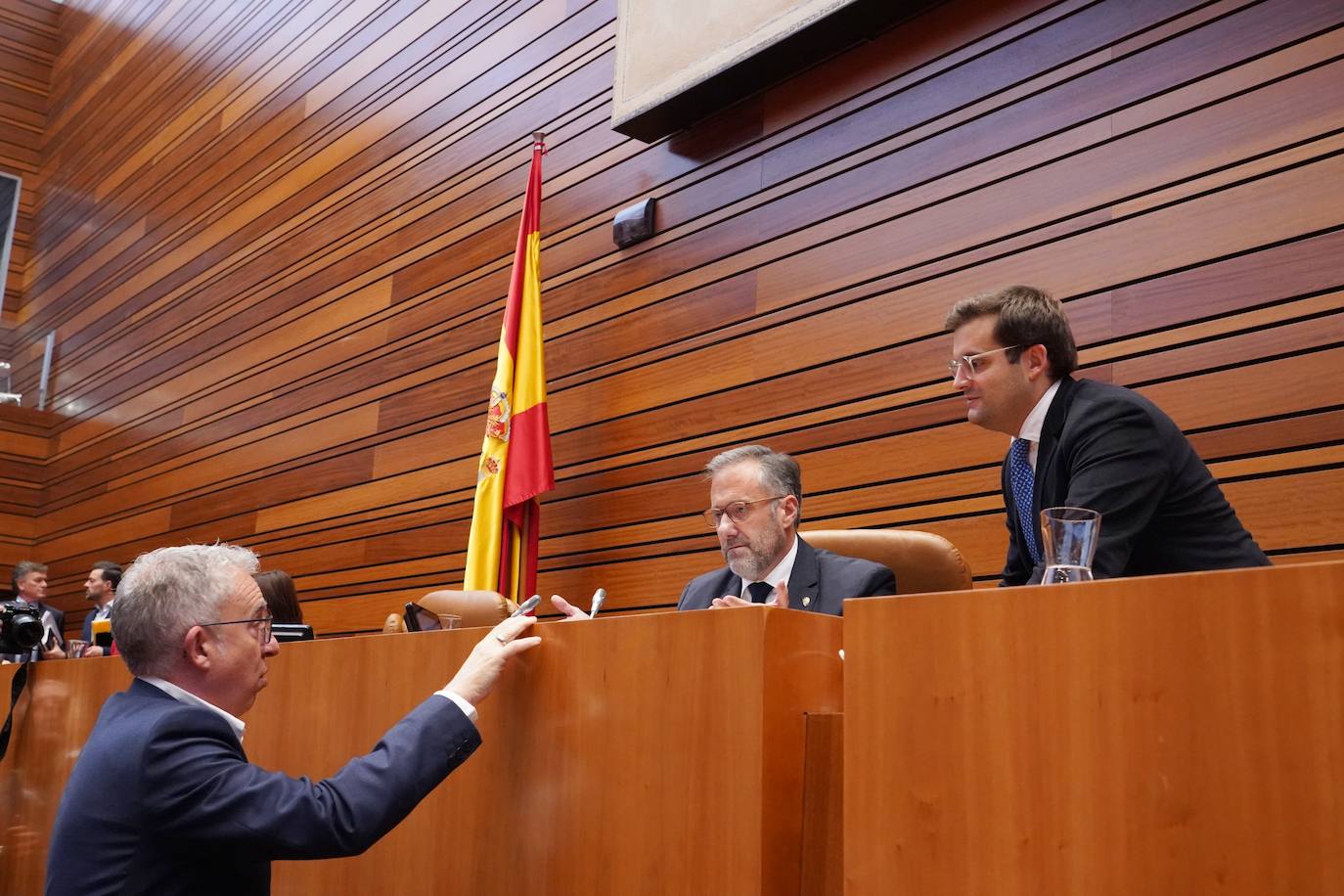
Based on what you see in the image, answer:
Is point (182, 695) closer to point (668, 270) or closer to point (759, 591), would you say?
point (759, 591)

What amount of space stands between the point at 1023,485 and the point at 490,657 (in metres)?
0.93

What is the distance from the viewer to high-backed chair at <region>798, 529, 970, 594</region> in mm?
2432

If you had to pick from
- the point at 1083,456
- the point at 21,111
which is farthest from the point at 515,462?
the point at 21,111

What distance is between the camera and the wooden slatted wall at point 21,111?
921 centimetres

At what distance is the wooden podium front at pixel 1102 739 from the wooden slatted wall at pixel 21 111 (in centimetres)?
939

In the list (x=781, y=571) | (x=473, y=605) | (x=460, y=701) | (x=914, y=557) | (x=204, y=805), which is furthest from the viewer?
(x=473, y=605)

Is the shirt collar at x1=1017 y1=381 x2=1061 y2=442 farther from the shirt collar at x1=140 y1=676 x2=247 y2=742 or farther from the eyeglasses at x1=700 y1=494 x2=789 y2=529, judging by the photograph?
the shirt collar at x1=140 y1=676 x2=247 y2=742

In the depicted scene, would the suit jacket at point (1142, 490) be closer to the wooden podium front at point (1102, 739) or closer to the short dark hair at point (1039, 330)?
the short dark hair at point (1039, 330)

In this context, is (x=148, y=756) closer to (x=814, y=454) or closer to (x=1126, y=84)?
(x=814, y=454)

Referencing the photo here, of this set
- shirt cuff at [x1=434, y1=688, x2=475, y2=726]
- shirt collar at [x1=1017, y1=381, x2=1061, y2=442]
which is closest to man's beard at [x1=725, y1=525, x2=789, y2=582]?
shirt collar at [x1=1017, y1=381, x2=1061, y2=442]

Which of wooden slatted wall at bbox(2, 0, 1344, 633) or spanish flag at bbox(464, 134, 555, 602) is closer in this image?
wooden slatted wall at bbox(2, 0, 1344, 633)

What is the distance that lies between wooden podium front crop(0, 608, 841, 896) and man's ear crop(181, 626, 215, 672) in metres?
0.32

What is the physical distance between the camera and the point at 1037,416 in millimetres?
2043

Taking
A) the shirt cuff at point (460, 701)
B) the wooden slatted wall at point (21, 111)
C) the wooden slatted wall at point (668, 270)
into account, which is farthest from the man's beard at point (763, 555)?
the wooden slatted wall at point (21, 111)
